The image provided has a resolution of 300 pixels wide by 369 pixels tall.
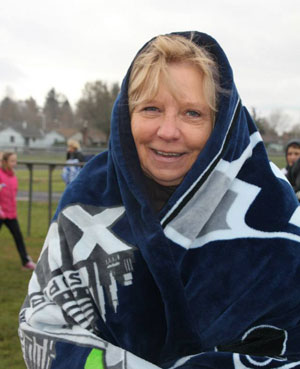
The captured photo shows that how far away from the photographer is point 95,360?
1.46 m

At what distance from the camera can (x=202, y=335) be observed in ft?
4.90

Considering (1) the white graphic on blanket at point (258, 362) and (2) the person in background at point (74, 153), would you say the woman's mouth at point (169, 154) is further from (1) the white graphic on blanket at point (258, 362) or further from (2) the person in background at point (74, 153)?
(2) the person in background at point (74, 153)

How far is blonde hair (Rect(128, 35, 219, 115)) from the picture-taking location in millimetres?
1559

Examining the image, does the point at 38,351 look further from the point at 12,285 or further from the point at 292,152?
the point at 292,152

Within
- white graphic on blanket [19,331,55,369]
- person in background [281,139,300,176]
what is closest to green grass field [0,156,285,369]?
white graphic on blanket [19,331,55,369]

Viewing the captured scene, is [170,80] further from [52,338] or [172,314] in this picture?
[52,338]

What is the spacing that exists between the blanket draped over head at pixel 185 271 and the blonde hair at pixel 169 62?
0.15 feet

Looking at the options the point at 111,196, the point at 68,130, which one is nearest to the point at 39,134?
the point at 68,130

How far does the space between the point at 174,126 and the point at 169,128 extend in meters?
0.02

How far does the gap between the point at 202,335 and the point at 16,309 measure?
4.38m

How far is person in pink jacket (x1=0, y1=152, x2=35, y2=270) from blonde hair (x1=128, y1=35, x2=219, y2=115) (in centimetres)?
604

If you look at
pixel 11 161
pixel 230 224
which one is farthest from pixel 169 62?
pixel 11 161

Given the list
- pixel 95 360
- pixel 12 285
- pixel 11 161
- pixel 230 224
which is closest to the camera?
pixel 95 360

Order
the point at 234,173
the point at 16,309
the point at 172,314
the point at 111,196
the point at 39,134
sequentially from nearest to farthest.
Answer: the point at 172,314
the point at 234,173
the point at 111,196
the point at 16,309
the point at 39,134
